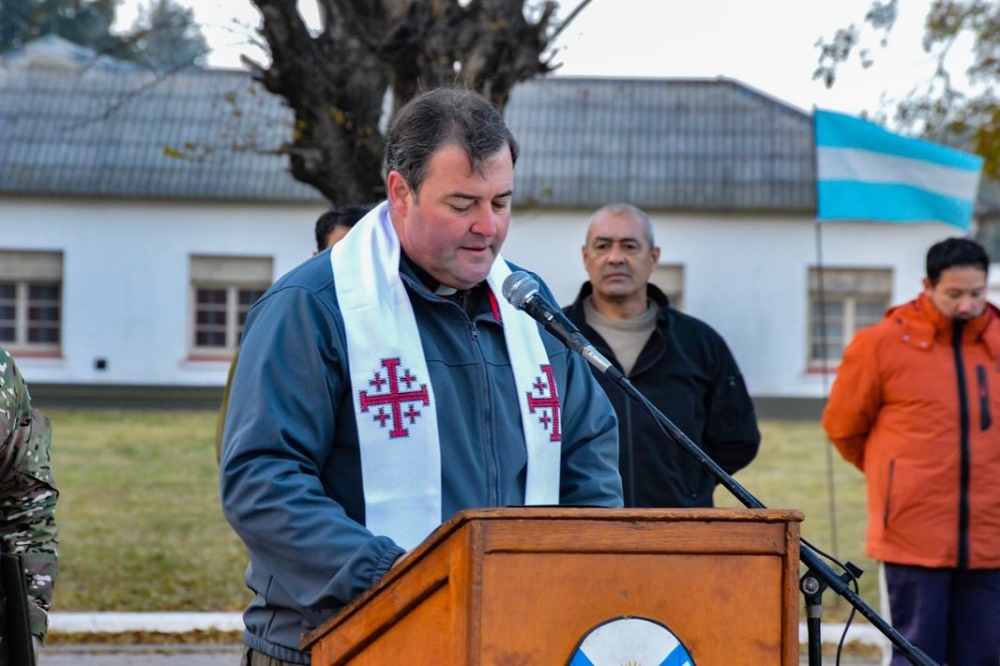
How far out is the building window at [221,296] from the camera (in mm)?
29141

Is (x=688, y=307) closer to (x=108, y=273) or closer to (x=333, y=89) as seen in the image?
(x=108, y=273)

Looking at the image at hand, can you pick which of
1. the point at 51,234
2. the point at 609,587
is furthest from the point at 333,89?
the point at 51,234

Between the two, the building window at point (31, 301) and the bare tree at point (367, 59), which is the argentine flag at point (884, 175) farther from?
the building window at point (31, 301)

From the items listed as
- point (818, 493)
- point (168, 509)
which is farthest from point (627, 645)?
point (818, 493)

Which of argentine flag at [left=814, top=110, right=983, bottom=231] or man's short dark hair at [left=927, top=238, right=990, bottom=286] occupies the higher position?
argentine flag at [left=814, top=110, right=983, bottom=231]

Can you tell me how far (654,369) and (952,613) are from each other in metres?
1.72

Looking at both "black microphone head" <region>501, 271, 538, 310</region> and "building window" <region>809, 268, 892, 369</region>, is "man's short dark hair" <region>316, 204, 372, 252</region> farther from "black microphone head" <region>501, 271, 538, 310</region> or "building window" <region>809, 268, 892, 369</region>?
"building window" <region>809, 268, 892, 369</region>

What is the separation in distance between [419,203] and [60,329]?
27934mm

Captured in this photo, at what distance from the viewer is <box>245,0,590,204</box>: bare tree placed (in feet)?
28.6

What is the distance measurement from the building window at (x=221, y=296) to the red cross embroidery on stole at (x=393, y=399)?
86.4ft

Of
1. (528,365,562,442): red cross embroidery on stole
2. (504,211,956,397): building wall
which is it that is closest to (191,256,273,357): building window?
(504,211,956,397): building wall

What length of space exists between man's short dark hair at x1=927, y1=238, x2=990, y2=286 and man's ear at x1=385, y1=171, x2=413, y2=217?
368 cm

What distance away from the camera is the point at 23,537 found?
3402 millimetres

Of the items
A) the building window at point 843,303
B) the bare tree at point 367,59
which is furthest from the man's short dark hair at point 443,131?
the building window at point 843,303
